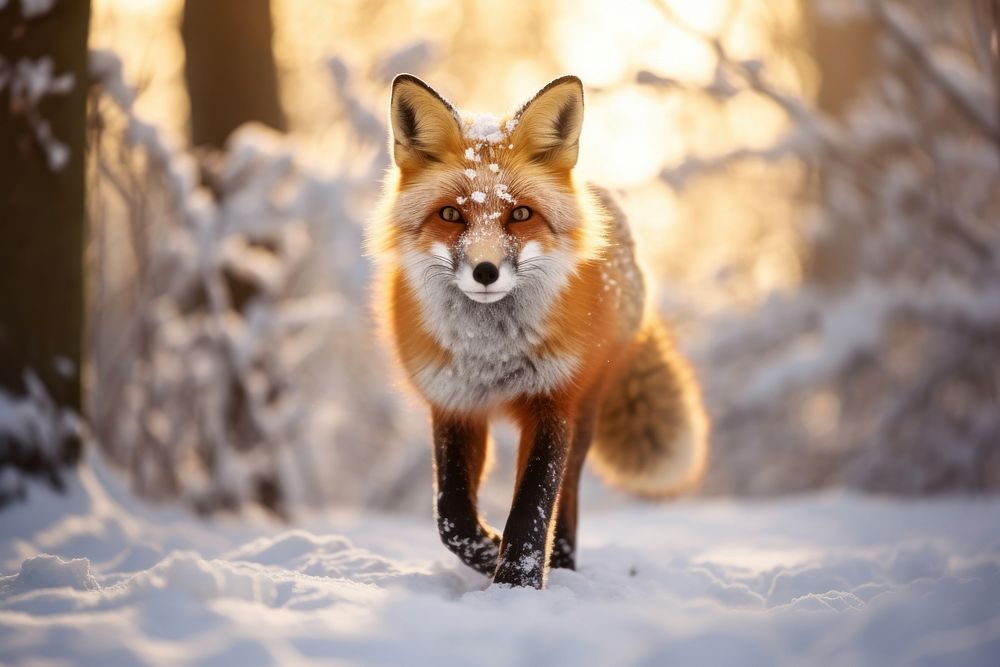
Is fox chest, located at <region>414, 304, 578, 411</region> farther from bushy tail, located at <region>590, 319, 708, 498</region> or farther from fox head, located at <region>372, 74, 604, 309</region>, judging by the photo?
bushy tail, located at <region>590, 319, 708, 498</region>

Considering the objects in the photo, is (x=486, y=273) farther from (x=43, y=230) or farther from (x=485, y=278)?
(x=43, y=230)

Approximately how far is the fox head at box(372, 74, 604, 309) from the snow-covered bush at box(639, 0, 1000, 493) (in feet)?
11.3

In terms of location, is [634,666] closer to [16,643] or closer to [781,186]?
[16,643]

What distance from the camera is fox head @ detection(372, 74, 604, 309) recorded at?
247 centimetres

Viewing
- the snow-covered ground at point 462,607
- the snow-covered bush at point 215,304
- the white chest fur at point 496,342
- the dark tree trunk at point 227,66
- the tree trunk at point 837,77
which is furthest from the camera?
the tree trunk at point 837,77

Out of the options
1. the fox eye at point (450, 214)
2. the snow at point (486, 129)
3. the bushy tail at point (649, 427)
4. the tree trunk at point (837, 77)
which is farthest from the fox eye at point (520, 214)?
the tree trunk at point (837, 77)

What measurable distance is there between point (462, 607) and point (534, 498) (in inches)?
19.8

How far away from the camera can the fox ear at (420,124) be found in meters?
2.63

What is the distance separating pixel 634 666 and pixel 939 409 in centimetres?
676

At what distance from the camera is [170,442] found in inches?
238

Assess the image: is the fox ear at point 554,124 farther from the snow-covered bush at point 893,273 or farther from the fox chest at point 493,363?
the snow-covered bush at point 893,273

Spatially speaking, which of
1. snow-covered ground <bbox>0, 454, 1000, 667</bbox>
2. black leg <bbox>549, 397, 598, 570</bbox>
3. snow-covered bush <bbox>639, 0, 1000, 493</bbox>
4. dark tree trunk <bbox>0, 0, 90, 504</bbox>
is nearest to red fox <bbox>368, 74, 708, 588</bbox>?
black leg <bbox>549, 397, 598, 570</bbox>

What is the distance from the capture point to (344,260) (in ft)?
20.8

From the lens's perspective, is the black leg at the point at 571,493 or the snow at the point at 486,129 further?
the black leg at the point at 571,493
